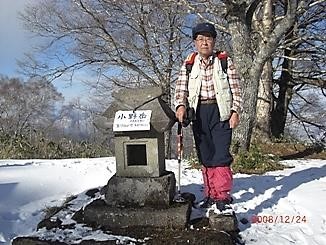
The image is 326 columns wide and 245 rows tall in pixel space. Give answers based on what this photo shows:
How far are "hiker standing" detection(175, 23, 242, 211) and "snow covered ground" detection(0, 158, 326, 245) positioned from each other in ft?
1.86

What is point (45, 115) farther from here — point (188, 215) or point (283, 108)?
point (188, 215)

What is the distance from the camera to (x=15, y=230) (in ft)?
17.5

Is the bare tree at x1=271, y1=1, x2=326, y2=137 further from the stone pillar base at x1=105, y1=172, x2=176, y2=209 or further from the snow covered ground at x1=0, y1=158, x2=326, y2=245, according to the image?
the stone pillar base at x1=105, y1=172, x2=176, y2=209

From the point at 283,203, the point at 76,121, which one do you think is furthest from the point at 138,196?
the point at 76,121

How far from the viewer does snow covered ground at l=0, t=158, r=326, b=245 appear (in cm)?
440

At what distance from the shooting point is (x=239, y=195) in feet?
18.3

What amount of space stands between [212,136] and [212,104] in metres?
0.30

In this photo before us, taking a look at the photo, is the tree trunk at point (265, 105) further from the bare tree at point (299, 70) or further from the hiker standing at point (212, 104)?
the hiker standing at point (212, 104)

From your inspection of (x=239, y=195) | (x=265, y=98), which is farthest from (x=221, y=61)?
(x=265, y=98)

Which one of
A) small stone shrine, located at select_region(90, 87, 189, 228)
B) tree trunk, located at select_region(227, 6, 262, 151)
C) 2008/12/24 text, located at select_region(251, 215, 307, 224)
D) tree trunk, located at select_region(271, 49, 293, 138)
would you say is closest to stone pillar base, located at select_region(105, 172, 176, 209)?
small stone shrine, located at select_region(90, 87, 189, 228)

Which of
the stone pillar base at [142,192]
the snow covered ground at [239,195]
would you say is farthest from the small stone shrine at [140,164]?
the snow covered ground at [239,195]

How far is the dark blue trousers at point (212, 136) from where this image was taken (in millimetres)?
4285

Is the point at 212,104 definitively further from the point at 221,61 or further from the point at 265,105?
the point at 265,105

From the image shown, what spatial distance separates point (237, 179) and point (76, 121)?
22.0 meters
